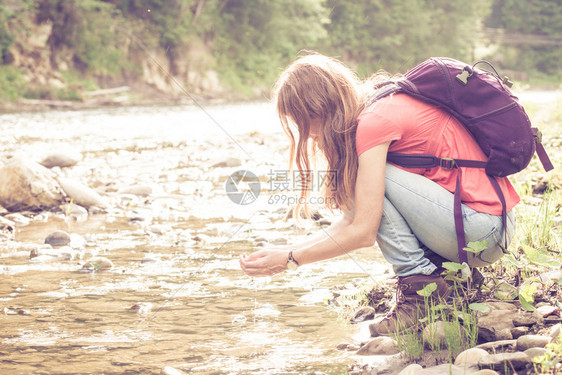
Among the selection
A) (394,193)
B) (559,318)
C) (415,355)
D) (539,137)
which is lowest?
(415,355)

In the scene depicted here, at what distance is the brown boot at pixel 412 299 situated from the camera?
2.23 meters

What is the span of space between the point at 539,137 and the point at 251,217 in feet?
9.82

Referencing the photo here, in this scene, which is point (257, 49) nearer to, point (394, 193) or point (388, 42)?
point (388, 42)

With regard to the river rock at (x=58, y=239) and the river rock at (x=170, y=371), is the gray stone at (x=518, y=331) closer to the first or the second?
the river rock at (x=170, y=371)

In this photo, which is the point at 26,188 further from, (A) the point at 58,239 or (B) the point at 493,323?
(B) the point at 493,323

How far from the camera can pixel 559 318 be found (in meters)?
2.06

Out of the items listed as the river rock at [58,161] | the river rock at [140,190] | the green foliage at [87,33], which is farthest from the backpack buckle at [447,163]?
the green foliage at [87,33]

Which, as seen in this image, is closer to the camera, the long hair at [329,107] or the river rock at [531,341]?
the river rock at [531,341]

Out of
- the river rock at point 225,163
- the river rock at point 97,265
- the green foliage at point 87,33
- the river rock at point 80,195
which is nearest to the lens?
the river rock at point 97,265

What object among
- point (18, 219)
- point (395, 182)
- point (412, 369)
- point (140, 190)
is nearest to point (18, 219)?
point (18, 219)

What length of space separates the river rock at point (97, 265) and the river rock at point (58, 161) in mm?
4117

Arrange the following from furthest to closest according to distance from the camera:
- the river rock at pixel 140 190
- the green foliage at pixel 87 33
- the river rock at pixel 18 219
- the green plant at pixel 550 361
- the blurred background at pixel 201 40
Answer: the green foliage at pixel 87 33
the blurred background at pixel 201 40
the river rock at pixel 140 190
the river rock at pixel 18 219
the green plant at pixel 550 361

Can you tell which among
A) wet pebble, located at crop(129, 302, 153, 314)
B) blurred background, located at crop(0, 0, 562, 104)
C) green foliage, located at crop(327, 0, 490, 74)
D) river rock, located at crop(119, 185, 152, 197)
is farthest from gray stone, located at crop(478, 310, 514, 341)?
green foliage, located at crop(327, 0, 490, 74)

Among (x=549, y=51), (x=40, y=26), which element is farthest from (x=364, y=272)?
(x=549, y=51)
